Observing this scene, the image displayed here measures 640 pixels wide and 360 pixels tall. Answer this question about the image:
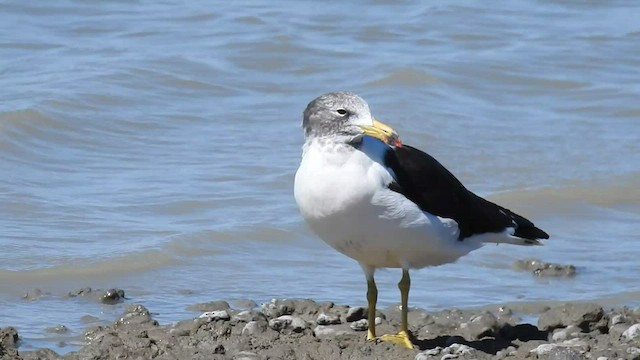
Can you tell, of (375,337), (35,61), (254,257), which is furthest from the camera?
(35,61)

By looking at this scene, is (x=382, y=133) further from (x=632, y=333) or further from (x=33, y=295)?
(x=33, y=295)

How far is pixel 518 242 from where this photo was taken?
748 centimetres

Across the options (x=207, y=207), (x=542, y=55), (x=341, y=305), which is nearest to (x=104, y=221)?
(x=207, y=207)

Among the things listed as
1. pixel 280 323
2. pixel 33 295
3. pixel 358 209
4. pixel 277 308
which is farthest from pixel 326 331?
pixel 33 295

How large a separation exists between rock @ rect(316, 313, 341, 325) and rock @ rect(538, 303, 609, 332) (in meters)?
1.05

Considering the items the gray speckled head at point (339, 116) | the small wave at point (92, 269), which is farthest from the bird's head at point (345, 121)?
the small wave at point (92, 269)

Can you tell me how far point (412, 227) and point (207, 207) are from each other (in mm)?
3872

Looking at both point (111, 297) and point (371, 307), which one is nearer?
point (371, 307)

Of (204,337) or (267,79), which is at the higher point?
(267,79)

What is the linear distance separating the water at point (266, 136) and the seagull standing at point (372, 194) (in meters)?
1.40

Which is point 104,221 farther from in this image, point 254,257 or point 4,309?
point 4,309

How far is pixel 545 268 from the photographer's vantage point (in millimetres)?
9039

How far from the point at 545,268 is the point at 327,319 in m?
2.15

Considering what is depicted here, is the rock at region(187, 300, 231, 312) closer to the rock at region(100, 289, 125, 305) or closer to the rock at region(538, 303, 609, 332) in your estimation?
the rock at region(100, 289, 125, 305)
